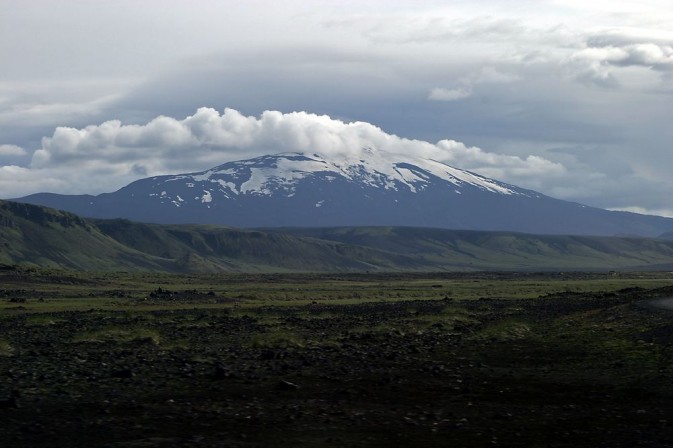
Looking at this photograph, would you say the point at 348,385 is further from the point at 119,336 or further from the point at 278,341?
the point at 119,336

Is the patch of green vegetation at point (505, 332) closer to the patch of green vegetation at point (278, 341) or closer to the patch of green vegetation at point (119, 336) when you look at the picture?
the patch of green vegetation at point (278, 341)

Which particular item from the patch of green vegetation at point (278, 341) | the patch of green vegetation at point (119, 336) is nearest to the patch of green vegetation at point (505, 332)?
the patch of green vegetation at point (278, 341)

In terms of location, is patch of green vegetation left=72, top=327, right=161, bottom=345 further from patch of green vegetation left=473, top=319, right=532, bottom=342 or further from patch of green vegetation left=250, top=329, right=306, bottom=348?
patch of green vegetation left=473, top=319, right=532, bottom=342

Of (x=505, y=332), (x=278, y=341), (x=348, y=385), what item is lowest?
(x=278, y=341)

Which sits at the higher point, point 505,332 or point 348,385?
point 505,332

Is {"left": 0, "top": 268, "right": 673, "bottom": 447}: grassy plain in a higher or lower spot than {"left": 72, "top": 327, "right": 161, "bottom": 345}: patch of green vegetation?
higher

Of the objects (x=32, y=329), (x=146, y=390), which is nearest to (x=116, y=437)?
(x=146, y=390)

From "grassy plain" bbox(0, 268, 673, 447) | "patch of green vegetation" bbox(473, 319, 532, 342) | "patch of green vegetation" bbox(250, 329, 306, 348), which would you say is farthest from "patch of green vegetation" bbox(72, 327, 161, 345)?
"patch of green vegetation" bbox(473, 319, 532, 342)

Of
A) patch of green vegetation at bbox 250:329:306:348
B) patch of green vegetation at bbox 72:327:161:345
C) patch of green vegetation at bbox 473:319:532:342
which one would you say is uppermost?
patch of green vegetation at bbox 473:319:532:342

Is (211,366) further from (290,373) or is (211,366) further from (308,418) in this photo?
(308,418)

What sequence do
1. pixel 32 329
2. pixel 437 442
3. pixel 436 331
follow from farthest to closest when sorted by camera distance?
pixel 32 329 → pixel 436 331 → pixel 437 442

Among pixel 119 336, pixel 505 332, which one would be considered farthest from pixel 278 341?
pixel 505 332

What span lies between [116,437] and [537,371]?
1547 centimetres

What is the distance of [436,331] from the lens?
47000mm
